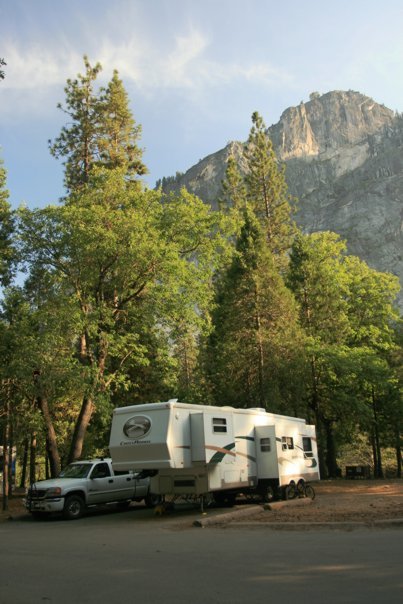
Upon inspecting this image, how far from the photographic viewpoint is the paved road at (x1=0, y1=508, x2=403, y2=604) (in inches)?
236

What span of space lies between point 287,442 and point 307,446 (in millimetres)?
1853

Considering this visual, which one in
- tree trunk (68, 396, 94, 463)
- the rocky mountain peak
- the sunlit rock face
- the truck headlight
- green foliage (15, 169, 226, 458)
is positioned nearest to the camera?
the truck headlight

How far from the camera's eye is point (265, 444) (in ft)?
57.1

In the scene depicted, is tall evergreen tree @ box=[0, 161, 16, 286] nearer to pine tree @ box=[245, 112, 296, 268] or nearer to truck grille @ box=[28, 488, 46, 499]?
truck grille @ box=[28, 488, 46, 499]

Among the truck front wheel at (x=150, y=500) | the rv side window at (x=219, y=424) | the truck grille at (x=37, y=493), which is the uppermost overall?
the rv side window at (x=219, y=424)

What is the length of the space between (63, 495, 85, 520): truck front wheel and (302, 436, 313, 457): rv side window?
817cm

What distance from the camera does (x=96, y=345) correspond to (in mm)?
22797

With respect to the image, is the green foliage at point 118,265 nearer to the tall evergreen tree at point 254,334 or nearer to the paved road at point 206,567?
the tall evergreen tree at point 254,334

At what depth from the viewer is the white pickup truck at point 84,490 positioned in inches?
619

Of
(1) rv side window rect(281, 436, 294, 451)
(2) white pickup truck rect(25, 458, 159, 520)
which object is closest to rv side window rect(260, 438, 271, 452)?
(1) rv side window rect(281, 436, 294, 451)

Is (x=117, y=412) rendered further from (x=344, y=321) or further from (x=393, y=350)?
(x=393, y=350)

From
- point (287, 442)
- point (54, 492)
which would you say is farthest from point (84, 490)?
point (287, 442)

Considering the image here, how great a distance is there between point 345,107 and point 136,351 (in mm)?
192737

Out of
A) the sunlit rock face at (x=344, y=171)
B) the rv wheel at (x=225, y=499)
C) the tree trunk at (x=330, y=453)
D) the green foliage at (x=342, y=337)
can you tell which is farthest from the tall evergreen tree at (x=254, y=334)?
the sunlit rock face at (x=344, y=171)
